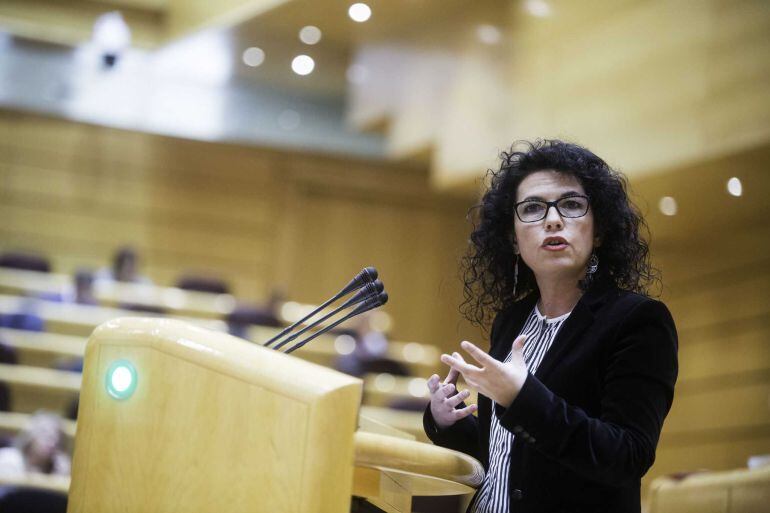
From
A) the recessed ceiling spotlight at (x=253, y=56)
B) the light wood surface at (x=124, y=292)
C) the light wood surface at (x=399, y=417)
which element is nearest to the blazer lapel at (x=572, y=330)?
the light wood surface at (x=399, y=417)

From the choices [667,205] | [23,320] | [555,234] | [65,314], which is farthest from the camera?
[65,314]

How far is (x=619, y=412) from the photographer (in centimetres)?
131

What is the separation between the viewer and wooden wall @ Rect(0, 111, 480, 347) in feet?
24.9

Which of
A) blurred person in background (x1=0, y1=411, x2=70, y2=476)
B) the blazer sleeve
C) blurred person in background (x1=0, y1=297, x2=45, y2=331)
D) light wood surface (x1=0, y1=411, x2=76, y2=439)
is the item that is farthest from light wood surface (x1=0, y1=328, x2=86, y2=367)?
the blazer sleeve

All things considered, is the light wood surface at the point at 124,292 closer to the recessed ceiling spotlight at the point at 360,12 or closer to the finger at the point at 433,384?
the recessed ceiling spotlight at the point at 360,12

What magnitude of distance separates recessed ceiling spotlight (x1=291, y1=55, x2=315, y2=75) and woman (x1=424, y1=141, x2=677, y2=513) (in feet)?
18.0

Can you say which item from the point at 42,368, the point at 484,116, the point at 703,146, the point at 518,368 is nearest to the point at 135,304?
the point at 42,368

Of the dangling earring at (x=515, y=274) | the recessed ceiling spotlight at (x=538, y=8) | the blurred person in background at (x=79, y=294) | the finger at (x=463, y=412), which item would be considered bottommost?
the finger at (x=463, y=412)

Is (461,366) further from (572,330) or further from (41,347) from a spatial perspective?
(41,347)

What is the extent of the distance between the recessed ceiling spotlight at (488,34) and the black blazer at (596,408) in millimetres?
4574

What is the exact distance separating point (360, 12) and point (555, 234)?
15.1ft

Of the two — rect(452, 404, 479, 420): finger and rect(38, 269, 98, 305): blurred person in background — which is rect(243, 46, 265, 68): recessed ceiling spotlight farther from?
rect(452, 404, 479, 420): finger

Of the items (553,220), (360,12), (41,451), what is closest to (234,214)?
(360,12)

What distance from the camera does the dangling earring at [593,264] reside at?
1.54 metres
